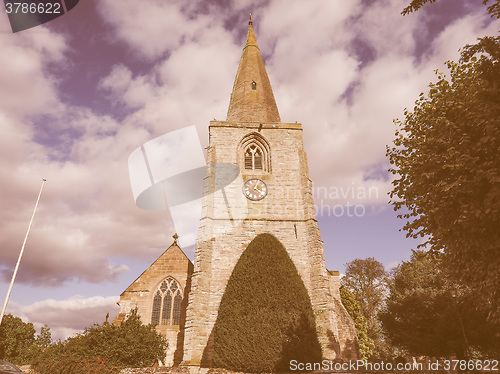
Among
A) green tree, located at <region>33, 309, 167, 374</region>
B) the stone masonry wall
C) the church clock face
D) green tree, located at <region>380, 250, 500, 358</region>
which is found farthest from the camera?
the church clock face

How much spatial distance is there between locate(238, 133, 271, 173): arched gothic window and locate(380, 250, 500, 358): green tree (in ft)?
39.1

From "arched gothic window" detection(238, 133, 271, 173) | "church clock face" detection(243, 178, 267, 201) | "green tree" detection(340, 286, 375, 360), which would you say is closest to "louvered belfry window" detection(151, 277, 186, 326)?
"church clock face" detection(243, 178, 267, 201)

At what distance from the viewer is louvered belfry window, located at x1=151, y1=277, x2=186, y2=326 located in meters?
19.8

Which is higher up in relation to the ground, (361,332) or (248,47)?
(248,47)

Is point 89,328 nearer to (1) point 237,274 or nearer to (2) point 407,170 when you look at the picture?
(1) point 237,274

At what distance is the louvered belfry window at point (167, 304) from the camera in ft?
64.8

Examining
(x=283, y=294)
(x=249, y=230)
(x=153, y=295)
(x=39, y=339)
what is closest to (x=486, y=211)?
(x=283, y=294)

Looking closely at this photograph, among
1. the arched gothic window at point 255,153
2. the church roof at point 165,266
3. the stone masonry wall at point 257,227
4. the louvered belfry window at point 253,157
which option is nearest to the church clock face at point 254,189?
the stone masonry wall at point 257,227

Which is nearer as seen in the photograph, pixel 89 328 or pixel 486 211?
pixel 486 211

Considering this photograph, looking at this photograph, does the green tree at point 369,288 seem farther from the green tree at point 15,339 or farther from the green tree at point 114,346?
the green tree at point 15,339

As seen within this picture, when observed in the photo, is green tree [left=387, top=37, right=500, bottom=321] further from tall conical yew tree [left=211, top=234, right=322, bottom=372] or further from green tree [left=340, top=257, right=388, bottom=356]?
green tree [left=340, top=257, right=388, bottom=356]

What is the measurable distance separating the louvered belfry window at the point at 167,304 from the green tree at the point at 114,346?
3.75 metres

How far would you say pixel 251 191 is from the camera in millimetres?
21688

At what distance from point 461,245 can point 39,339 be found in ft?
107
